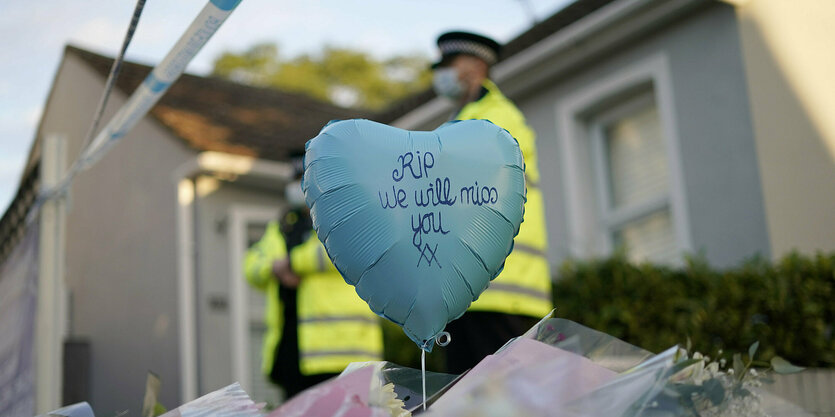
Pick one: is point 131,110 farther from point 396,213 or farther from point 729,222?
point 729,222

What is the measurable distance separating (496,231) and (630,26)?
486cm

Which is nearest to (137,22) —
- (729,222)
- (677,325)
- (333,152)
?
(333,152)

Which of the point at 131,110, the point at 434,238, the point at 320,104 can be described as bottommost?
the point at 434,238

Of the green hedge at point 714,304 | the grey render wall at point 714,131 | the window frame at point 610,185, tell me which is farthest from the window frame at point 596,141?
the green hedge at point 714,304

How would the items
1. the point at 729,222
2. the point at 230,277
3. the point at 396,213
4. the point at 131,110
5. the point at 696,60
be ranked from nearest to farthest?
the point at 396,213
the point at 131,110
the point at 729,222
the point at 696,60
the point at 230,277

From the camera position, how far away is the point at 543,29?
7848 mm

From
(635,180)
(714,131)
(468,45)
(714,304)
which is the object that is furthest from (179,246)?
(468,45)

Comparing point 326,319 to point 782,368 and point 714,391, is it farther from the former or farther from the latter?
point 714,391

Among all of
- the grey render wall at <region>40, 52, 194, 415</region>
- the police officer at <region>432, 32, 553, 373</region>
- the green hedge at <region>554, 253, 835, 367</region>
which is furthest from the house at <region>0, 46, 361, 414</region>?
the police officer at <region>432, 32, 553, 373</region>

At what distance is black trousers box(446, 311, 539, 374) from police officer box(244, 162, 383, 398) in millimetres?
1592

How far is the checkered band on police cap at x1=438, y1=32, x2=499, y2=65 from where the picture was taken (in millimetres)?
4051

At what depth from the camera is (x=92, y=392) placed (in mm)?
6984

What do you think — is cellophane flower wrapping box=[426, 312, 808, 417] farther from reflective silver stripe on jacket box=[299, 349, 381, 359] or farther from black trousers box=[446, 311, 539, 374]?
reflective silver stripe on jacket box=[299, 349, 381, 359]

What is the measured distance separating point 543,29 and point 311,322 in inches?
144
